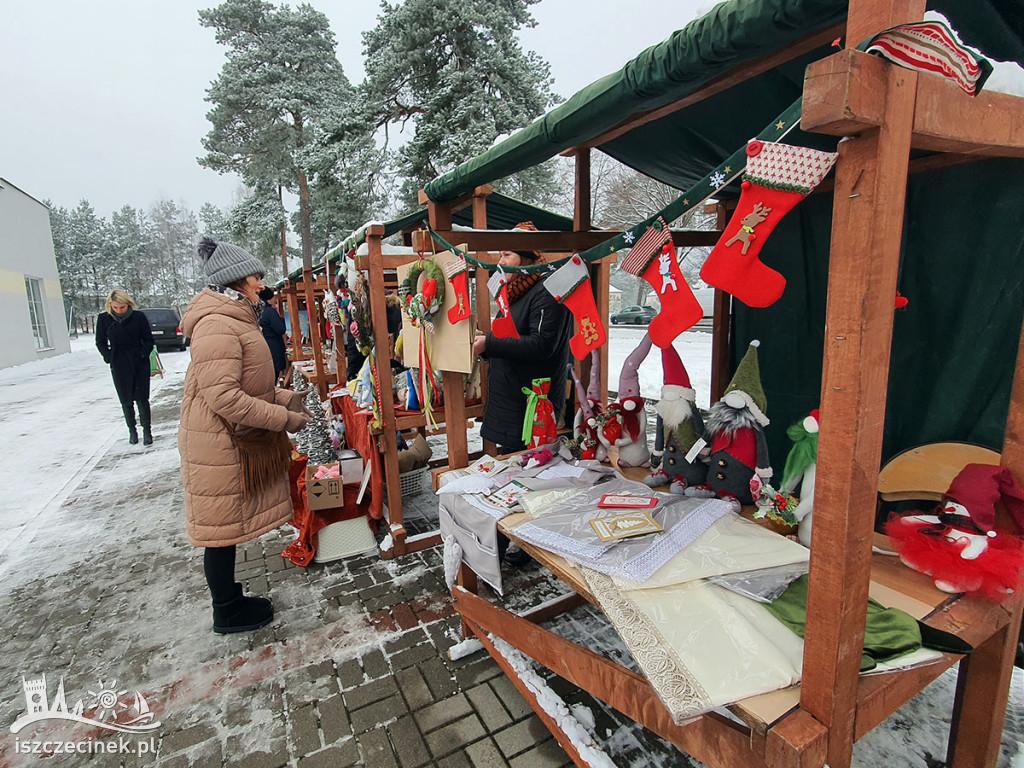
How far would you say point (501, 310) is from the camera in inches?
102

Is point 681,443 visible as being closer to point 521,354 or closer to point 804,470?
point 804,470

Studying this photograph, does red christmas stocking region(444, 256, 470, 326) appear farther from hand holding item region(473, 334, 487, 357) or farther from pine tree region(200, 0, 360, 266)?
pine tree region(200, 0, 360, 266)

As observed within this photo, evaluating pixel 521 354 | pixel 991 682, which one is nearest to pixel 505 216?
pixel 521 354

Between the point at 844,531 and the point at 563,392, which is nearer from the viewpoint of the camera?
the point at 844,531

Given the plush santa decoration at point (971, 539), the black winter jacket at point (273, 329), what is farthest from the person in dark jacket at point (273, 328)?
the plush santa decoration at point (971, 539)

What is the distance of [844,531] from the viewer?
104 cm

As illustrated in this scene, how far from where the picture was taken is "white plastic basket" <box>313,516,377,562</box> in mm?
3479

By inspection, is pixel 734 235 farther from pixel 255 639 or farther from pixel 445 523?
pixel 255 639

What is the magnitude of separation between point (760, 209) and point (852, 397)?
53 cm

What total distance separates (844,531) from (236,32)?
22443mm

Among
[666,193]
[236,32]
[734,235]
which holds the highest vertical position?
[236,32]

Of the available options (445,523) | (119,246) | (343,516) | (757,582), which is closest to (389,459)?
(343,516)

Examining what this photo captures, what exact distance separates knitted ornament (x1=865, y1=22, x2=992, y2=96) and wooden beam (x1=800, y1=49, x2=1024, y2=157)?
0.03 m

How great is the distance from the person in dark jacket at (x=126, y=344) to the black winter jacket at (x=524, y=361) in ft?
17.0
